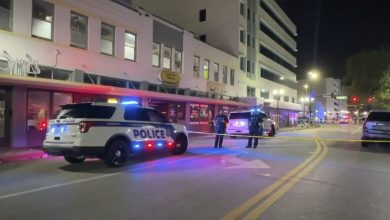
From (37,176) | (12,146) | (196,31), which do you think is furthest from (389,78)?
(37,176)

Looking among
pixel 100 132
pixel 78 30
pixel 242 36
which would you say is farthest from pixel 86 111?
pixel 242 36

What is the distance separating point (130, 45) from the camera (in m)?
28.2

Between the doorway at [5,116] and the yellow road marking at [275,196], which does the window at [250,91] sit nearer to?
the doorway at [5,116]

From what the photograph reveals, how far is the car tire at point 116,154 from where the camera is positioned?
12.6 meters

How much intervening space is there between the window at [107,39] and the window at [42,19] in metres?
4.29

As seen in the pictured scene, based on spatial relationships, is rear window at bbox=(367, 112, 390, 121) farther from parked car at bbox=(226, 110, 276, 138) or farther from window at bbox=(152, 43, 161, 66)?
window at bbox=(152, 43, 161, 66)

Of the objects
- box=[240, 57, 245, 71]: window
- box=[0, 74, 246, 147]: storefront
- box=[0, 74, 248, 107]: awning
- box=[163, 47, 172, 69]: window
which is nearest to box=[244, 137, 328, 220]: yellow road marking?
box=[0, 74, 246, 147]: storefront

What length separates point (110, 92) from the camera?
2292cm

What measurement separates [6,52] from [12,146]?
4.11 metres

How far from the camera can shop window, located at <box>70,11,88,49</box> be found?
22997 mm

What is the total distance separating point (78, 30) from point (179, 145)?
1071 cm

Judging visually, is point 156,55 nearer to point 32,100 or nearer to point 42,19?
point 42,19

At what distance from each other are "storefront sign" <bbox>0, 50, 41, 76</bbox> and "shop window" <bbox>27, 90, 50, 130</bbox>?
986 millimetres

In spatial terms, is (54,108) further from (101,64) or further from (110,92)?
(101,64)
